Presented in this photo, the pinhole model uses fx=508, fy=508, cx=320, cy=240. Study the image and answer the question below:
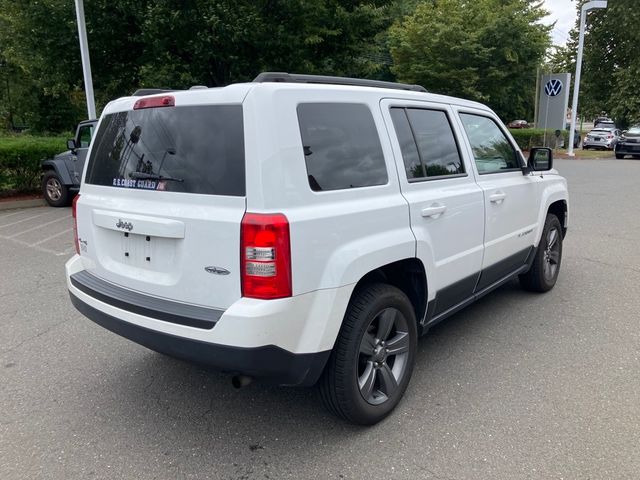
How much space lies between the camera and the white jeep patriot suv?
7.82 feet

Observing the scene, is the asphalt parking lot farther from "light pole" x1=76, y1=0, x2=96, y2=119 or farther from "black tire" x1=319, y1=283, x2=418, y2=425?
"light pole" x1=76, y1=0, x2=96, y2=119

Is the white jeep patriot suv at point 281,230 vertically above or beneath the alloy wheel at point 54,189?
Answer: above

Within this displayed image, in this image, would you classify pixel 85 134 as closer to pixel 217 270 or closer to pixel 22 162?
pixel 22 162

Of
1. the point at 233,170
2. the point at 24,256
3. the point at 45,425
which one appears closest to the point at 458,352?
the point at 233,170

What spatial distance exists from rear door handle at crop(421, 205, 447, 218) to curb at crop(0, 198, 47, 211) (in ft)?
35.1

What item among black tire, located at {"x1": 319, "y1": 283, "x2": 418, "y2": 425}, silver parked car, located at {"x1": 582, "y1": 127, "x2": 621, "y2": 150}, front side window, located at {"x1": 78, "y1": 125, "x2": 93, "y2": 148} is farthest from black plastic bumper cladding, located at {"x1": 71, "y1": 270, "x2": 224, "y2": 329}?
silver parked car, located at {"x1": 582, "y1": 127, "x2": 621, "y2": 150}

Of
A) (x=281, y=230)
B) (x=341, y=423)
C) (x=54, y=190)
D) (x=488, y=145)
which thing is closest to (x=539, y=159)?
(x=488, y=145)

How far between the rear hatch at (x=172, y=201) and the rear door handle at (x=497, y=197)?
227 centimetres

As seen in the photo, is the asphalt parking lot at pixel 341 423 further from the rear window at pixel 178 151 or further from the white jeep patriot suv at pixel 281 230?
the rear window at pixel 178 151

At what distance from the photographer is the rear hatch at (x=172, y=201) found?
2438 mm

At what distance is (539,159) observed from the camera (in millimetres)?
4652

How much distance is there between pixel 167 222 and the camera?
258 centimetres

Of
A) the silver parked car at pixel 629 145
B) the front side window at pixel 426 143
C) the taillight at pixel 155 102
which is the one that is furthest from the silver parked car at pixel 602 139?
the taillight at pixel 155 102

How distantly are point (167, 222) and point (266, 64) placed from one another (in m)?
11.1
